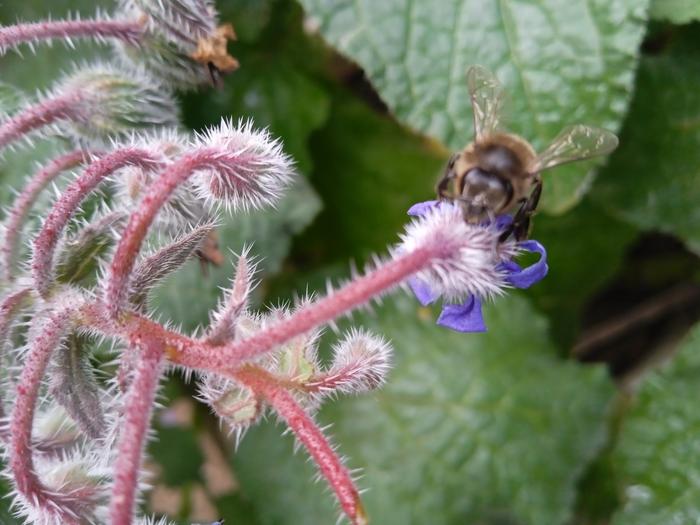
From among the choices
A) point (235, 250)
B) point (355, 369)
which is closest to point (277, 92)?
point (235, 250)

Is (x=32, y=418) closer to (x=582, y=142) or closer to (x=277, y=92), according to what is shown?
(x=582, y=142)

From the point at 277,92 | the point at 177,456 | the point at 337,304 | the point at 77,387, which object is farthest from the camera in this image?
the point at 177,456

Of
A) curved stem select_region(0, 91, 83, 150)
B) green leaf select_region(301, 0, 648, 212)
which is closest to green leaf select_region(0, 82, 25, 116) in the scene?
curved stem select_region(0, 91, 83, 150)

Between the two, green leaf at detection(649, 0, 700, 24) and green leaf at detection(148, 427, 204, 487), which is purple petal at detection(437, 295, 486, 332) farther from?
green leaf at detection(148, 427, 204, 487)

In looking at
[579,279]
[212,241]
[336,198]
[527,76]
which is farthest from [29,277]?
[579,279]

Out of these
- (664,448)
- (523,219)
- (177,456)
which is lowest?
(177,456)

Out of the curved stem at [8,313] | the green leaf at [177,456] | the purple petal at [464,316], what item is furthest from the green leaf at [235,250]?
the green leaf at [177,456]

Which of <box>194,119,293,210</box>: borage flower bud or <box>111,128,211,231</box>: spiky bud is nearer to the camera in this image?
<box>194,119,293,210</box>: borage flower bud
